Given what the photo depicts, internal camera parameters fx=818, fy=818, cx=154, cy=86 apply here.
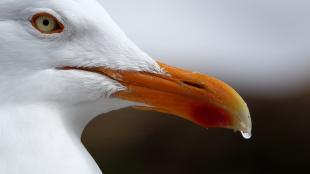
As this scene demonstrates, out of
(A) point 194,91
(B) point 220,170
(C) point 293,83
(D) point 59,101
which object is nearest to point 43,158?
(D) point 59,101

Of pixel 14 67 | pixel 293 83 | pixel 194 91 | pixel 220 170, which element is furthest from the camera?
pixel 293 83

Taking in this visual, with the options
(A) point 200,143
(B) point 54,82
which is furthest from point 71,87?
(A) point 200,143

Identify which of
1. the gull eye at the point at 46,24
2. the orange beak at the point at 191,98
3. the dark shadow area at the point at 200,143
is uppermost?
the gull eye at the point at 46,24

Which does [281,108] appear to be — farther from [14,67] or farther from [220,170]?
[14,67]

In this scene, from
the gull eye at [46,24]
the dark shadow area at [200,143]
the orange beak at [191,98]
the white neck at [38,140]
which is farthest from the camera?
the dark shadow area at [200,143]

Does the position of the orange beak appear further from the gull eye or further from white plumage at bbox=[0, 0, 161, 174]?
the gull eye

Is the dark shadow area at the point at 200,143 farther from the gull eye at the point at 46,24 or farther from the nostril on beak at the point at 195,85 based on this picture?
the gull eye at the point at 46,24

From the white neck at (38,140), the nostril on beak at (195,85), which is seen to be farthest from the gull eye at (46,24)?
the nostril on beak at (195,85)
